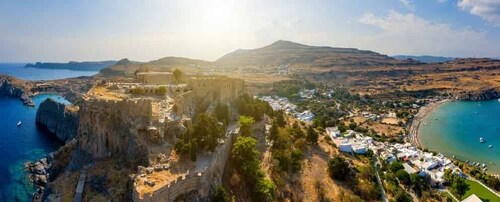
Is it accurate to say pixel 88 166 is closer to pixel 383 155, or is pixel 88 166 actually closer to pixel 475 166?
pixel 383 155

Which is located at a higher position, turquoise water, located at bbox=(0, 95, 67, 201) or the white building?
the white building

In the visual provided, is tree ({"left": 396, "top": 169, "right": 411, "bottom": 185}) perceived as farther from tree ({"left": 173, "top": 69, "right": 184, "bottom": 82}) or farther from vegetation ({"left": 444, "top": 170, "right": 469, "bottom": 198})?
tree ({"left": 173, "top": 69, "right": 184, "bottom": 82})

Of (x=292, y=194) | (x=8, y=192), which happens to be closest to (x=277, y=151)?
(x=292, y=194)

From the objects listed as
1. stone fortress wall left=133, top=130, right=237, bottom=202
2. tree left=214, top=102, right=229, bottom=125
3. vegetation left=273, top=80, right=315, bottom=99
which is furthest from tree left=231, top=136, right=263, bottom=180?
vegetation left=273, top=80, right=315, bottom=99

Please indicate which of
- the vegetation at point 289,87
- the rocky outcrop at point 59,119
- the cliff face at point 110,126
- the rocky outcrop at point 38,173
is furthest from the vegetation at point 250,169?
the vegetation at point 289,87

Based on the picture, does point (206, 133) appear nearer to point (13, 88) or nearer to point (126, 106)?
point (126, 106)

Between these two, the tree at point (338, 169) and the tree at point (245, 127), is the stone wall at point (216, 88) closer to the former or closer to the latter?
→ the tree at point (245, 127)
